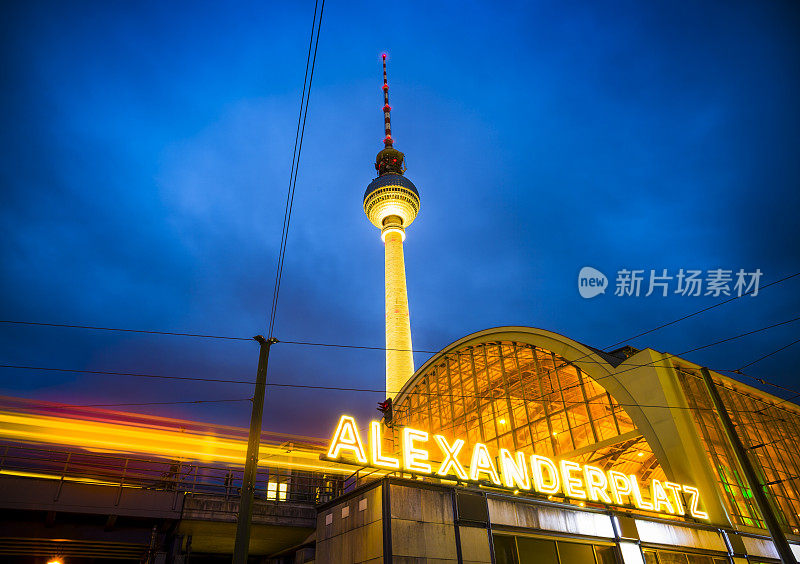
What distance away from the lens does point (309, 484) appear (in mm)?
24312

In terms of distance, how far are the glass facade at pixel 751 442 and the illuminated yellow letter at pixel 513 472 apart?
1104 cm

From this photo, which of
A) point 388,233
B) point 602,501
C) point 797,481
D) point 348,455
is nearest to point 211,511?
point 348,455

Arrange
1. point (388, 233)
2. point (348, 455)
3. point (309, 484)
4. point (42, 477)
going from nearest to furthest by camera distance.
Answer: point (348, 455), point (42, 477), point (309, 484), point (388, 233)

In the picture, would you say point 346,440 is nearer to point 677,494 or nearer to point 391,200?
point 677,494

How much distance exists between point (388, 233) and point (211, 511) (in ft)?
216

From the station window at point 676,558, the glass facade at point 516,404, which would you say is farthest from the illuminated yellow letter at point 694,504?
the glass facade at point 516,404

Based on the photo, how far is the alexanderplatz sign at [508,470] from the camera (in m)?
15.1

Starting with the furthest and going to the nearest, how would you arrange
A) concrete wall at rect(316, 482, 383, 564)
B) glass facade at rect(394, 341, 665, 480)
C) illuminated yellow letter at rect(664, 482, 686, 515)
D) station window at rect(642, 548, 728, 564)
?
glass facade at rect(394, 341, 665, 480) < illuminated yellow letter at rect(664, 482, 686, 515) < station window at rect(642, 548, 728, 564) < concrete wall at rect(316, 482, 383, 564)

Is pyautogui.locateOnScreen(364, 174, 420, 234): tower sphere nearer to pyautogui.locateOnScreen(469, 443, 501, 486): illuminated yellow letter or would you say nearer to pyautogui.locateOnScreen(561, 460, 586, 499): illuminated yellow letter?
pyautogui.locateOnScreen(561, 460, 586, 499): illuminated yellow letter

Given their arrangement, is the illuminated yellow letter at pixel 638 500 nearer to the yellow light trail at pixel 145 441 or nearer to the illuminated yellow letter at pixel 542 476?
the illuminated yellow letter at pixel 542 476

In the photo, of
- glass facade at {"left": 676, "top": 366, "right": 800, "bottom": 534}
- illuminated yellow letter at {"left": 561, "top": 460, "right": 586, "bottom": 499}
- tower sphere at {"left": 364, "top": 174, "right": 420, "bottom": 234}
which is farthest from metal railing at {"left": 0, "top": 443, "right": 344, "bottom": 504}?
tower sphere at {"left": 364, "top": 174, "right": 420, "bottom": 234}

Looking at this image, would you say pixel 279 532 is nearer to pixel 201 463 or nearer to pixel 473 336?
pixel 201 463

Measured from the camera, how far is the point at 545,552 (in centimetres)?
1658

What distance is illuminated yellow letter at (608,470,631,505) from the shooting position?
781 inches
